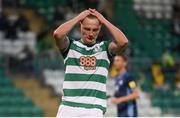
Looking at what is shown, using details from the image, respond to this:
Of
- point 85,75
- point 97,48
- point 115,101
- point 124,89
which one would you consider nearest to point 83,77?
point 85,75

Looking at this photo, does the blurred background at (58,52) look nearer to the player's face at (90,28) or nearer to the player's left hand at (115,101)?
the player's left hand at (115,101)

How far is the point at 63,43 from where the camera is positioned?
16.0ft

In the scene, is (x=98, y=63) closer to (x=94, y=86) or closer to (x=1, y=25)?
(x=94, y=86)

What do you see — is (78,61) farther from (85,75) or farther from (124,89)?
(124,89)

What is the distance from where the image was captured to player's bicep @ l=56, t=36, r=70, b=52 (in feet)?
15.9

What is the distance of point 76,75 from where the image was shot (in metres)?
4.86

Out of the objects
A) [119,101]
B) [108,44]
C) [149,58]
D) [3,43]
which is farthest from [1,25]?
[108,44]

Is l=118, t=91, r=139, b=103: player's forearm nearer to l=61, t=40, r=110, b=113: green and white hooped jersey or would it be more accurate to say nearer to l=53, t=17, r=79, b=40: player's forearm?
l=61, t=40, r=110, b=113: green and white hooped jersey

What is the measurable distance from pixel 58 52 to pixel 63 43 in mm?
9220

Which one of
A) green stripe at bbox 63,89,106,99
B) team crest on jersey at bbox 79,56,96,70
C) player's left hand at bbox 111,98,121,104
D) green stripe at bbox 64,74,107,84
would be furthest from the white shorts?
player's left hand at bbox 111,98,121,104

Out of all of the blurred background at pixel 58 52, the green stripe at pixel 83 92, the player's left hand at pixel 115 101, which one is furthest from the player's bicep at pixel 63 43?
the blurred background at pixel 58 52

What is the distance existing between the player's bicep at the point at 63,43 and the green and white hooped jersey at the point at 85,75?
35 millimetres

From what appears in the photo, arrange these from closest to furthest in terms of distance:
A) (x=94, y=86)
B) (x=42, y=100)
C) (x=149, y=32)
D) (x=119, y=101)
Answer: (x=94, y=86)
(x=119, y=101)
(x=42, y=100)
(x=149, y=32)

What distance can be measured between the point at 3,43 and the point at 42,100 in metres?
1.74
